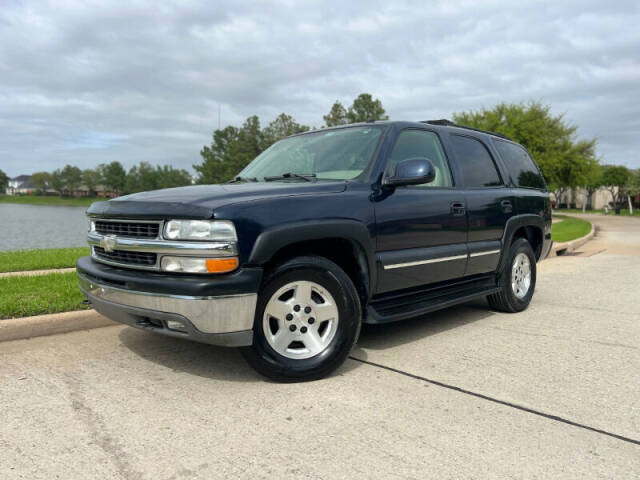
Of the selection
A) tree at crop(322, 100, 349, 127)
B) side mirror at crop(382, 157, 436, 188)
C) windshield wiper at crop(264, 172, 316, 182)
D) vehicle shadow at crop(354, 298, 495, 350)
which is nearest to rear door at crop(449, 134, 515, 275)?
vehicle shadow at crop(354, 298, 495, 350)

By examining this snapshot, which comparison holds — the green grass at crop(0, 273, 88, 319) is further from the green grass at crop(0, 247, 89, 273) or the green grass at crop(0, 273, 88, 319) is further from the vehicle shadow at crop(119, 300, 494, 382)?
the green grass at crop(0, 247, 89, 273)

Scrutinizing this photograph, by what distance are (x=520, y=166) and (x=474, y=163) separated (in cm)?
119

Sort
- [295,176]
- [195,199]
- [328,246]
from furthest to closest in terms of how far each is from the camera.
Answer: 1. [295,176]
2. [328,246]
3. [195,199]

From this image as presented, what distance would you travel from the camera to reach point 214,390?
11.4ft

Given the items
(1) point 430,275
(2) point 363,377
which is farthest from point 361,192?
(2) point 363,377

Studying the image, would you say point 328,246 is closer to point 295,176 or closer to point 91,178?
point 295,176

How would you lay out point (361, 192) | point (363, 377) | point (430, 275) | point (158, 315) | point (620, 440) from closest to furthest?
1. point (620, 440)
2. point (158, 315)
3. point (363, 377)
4. point (361, 192)
5. point (430, 275)

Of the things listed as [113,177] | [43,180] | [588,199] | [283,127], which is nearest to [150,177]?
[113,177]

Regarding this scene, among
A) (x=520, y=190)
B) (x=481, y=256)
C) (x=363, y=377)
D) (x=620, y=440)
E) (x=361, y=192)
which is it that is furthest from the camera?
(x=520, y=190)

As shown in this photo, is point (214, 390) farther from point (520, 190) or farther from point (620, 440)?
point (520, 190)

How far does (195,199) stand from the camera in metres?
3.39

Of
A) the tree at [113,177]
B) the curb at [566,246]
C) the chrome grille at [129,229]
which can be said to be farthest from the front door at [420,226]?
the tree at [113,177]

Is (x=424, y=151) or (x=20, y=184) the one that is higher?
(x=20, y=184)

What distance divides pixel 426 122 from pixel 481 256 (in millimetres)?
1395
